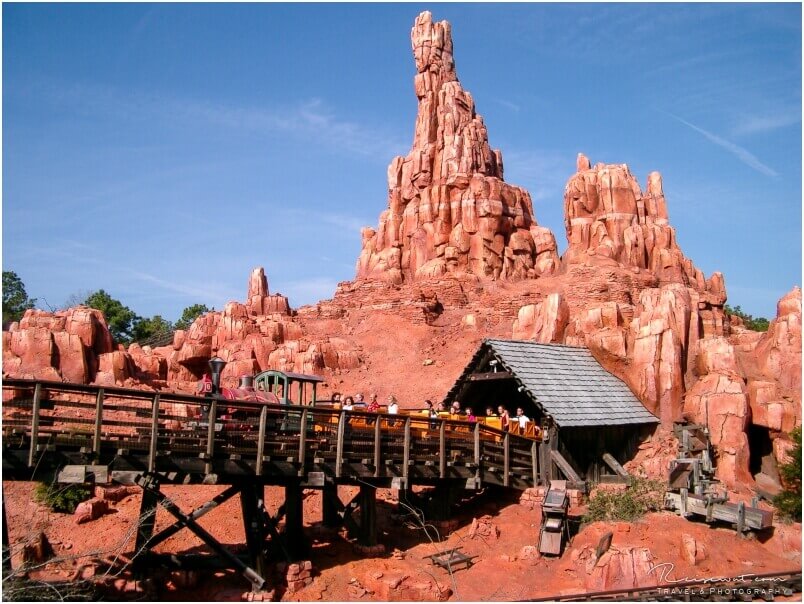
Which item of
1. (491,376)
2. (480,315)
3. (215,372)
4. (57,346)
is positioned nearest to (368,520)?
(215,372)

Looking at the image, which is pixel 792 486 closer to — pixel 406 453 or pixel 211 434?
pixel 406 453

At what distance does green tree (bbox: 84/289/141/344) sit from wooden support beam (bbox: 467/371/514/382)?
49072 millimetres

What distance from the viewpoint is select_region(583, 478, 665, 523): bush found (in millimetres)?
17391

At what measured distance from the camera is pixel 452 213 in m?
59.8

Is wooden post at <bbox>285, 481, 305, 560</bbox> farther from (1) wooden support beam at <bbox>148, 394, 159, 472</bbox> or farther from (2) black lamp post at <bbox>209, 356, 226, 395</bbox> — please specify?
(1) wooden support beam at <bbox>148, 394, 159, 472</bbox>

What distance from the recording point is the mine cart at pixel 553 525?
16.7 meters

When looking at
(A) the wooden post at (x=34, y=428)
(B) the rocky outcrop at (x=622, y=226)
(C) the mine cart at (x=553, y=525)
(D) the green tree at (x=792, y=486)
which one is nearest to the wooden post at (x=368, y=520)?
(C) the mine cart at (x=553, y=525)

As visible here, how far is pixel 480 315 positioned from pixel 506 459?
96.9 feet

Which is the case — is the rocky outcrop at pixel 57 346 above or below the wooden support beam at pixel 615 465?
above

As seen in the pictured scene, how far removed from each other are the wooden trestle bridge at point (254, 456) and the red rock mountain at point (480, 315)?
579 cm

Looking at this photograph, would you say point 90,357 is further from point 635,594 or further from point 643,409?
point 635,594

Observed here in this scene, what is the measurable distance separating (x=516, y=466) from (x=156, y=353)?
2756 cm

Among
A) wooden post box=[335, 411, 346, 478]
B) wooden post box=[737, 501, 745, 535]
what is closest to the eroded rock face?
wooden post box=[335, 411, 346, 478]

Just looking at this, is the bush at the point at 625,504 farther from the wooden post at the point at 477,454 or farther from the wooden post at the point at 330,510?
the wooden post at the point at 330,510
